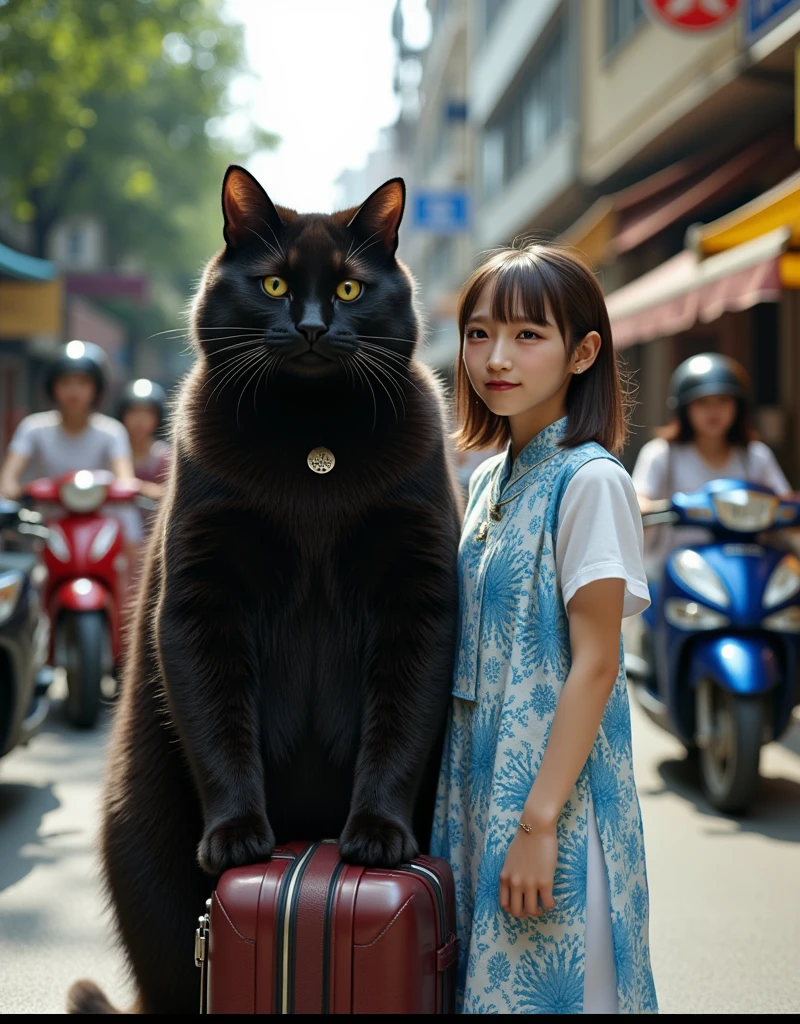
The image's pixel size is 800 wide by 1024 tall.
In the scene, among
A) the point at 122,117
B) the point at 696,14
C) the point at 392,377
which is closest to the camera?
the point at 392,377

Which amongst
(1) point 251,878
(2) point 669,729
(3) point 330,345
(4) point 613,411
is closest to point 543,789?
(1) point 251,878

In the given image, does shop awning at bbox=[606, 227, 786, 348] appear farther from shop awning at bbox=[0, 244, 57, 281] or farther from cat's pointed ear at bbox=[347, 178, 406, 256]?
shop awning at bbox=[0, 244, 57, 281]

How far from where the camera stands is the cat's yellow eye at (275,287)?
7.47 feet

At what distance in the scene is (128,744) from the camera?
2.49 meters

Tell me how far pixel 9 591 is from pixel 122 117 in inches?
843

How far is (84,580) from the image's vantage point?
6254 millimetres

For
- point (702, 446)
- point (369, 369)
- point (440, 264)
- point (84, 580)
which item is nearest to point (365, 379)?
point (369, 369)

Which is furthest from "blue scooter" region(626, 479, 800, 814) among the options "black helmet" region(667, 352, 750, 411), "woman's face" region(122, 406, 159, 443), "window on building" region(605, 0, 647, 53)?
"window on building" region(605, 0, 647, 53)

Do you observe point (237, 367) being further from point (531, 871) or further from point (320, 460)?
point (531, 871)

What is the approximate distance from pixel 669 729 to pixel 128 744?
10.2 ft

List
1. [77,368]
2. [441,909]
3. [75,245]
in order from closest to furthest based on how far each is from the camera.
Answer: [441,909]
[77,368]
[75,245]

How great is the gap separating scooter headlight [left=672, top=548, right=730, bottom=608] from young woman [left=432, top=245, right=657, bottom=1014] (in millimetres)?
2670

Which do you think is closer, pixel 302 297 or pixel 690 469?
pixel 302 297

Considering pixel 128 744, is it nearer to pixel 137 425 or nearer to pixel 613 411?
pixel 613 411
